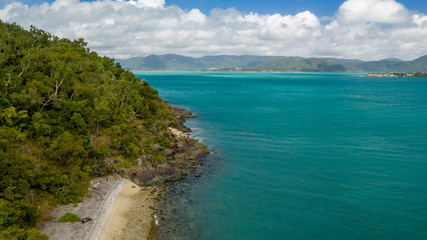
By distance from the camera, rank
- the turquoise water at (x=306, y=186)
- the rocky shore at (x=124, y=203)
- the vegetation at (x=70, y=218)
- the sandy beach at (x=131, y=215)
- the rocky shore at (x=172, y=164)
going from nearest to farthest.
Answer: the rocky shore at (x=124, y=203) → the sandy beach at (x=131, y=215) → the vegetation at (x=70, y=218) → the turquoise water at (x=306, y=186) → the rocky shore at (x=172, y=164)

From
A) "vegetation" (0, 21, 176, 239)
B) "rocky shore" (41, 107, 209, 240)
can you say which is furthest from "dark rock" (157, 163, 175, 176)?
"vegetation" (0, 21, 176, 239)

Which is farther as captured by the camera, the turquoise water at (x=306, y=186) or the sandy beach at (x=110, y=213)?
the turquoise water at (x=306, y=186)

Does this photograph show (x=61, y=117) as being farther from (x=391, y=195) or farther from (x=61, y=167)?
(x=391, y=195)

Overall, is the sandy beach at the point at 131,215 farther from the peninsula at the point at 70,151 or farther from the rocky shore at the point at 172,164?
the rocky shore at the point at 172,164

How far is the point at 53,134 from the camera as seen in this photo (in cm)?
4119

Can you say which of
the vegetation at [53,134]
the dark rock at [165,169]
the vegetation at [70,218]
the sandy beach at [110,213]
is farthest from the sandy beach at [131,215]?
the vegetation at [53,134]

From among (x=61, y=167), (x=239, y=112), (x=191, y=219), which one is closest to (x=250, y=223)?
(x=191, y=219)

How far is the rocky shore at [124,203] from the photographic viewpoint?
29.2 metres

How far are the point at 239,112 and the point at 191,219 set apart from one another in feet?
252

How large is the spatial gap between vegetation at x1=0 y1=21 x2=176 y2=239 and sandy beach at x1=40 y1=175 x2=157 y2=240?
1.72 m

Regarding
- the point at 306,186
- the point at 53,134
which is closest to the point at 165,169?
the point at 53,134

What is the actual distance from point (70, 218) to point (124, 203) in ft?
23.6

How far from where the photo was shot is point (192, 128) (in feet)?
257

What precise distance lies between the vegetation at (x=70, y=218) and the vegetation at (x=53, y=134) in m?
2.13
